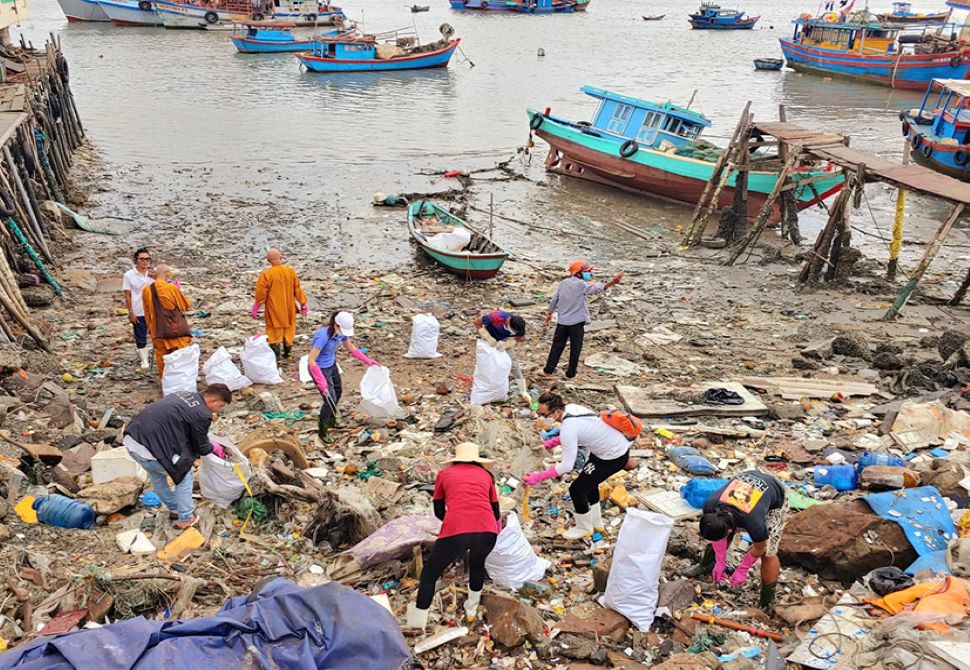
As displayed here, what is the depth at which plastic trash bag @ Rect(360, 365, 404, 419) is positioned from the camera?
785cm

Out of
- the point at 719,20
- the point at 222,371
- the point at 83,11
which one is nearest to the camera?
the point at 222,371

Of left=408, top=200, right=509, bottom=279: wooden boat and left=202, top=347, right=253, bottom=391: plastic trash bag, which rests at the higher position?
left=202, top=347, right=253, bottom=391: plastic trash bag

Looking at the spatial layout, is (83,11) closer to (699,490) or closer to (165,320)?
(165,320)

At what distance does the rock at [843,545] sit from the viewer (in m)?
5.25

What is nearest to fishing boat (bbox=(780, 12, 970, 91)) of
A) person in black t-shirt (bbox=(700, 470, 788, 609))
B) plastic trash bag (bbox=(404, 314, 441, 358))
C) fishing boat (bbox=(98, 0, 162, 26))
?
plastic trash bag (bbox=(404, 314, 441, 358))

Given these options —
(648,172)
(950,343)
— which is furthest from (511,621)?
(648,172)

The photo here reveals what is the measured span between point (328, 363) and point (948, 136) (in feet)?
66.5

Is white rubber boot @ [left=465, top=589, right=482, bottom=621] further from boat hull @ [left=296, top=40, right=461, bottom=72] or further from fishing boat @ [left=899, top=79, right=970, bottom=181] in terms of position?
boat hull @ [left=296, top=40, right=461, bottom=72]

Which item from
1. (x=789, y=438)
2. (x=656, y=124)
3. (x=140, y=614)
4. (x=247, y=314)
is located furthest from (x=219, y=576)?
(x=656, y=124)

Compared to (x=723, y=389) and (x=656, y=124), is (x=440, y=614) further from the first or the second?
(x=656, y=124)

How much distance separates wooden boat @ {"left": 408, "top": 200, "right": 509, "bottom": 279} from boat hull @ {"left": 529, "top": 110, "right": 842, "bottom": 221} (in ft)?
19.4

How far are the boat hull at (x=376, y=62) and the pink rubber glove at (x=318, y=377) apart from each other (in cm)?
3641

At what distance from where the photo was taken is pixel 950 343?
960 centimetres

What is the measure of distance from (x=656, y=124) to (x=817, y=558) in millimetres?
16047
